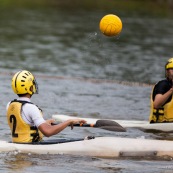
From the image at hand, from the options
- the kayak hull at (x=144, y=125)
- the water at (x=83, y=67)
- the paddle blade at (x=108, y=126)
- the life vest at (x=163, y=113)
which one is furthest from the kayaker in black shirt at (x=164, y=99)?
the paddle blade at (x=108, y=126)

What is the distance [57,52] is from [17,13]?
16.6 m

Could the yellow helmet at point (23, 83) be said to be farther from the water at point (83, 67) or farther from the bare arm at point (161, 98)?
the bare arm at point (161, 98)

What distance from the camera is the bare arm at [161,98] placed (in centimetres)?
1455

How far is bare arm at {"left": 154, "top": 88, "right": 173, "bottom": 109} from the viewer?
14555 mm

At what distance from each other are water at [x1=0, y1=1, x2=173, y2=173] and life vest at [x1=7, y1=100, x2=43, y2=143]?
0.98 feet

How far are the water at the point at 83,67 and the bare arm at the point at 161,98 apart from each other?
897 millimetres

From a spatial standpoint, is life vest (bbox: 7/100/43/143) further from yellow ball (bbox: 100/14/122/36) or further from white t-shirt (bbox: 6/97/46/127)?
yellow ball (bbox: 100/14/122/36)

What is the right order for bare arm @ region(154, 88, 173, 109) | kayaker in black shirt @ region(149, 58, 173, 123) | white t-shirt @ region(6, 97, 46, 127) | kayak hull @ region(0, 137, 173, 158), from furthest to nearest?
kayaker in black shirt @ region(149, 58, 173, 123)
bare arm @ region(154, 88, 173, 109)
kayak hull @ region(0, 137, 173, 158)
white t-shirt @ region(6, 97, 46, 127)

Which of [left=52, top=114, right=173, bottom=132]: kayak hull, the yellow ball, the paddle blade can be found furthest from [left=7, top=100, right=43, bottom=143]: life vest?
the yellow ball

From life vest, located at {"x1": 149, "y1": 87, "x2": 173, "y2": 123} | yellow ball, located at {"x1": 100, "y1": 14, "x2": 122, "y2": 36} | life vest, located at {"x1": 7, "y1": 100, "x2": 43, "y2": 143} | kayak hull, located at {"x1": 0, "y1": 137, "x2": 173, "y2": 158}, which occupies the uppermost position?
yellow ball, located at {"x1": 100, "y1": 14, "x2": 122, "y2": 36}

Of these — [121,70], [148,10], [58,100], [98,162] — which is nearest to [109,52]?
[121,70]

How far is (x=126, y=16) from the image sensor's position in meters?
47.5

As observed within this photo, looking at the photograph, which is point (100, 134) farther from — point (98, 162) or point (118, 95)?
point (118, 95)

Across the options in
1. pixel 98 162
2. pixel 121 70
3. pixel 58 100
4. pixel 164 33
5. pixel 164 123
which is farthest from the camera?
pixel 164 33
